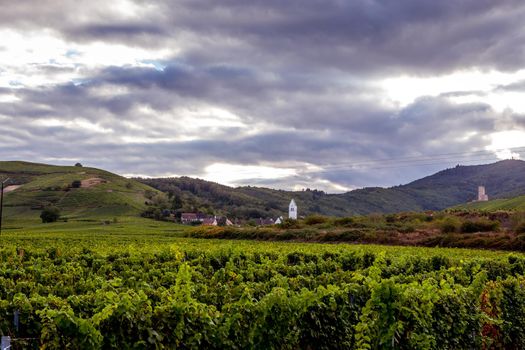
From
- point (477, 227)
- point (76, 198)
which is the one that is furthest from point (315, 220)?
point (76, 198)

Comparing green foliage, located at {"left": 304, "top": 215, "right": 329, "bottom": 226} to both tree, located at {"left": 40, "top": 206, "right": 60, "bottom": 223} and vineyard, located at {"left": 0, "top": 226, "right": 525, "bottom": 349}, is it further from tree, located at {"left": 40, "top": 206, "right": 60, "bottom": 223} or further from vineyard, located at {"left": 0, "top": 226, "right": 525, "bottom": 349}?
tree, located at {"left": 40, "top": 206, "right": 60, "bottom": 223}

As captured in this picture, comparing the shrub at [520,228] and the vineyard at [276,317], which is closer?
the vineyard at [276,317]

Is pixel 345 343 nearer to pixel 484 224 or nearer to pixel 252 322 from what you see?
pixel 252 322

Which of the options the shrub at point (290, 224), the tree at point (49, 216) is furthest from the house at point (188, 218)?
the shrub at point (290, 224)

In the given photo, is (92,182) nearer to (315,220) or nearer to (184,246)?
(315,220)

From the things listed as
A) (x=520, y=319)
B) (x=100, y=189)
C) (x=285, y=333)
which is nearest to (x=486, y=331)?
(x=520, y=319)

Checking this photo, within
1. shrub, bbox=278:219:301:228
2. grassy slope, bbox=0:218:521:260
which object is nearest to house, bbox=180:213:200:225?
shrub, bbox=278:219:301:228

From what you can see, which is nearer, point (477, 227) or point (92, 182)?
point (477, 227)

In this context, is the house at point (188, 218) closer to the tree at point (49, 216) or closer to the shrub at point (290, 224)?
the tree at point (49, 216)

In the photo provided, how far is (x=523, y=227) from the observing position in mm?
52250

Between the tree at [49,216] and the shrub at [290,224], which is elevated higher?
the tree at [49,216]

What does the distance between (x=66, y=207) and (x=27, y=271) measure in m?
140

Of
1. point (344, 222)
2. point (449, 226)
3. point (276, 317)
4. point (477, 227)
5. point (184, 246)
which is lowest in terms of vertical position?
point (184, 246)

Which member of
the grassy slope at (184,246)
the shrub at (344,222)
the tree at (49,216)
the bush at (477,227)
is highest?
the tree at (49,216)
